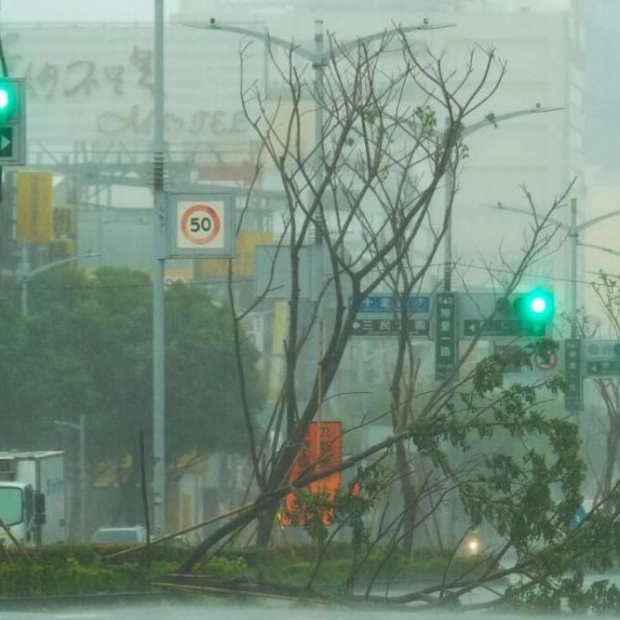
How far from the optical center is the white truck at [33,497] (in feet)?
99.1

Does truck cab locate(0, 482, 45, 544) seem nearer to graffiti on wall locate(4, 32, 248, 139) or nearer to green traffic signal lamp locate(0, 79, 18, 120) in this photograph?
green traffic signal lamp locate(0, 79, 18, 120)

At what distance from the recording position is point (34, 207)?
2391 inches

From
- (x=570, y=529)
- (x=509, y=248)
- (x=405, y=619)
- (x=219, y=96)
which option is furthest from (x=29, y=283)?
(x=405, y=619)

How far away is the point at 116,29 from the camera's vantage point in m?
83.2

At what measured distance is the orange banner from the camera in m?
17.7

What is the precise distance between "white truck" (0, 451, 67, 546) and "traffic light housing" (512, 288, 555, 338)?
796cm

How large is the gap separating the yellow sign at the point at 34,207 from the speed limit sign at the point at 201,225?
34632 mm

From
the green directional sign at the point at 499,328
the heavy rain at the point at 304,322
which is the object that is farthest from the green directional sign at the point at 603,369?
the green directional sign at the point at 499,328

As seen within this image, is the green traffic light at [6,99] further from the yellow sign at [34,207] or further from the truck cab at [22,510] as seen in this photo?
the yellow sign at [34,207]

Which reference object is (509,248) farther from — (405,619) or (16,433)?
(405,619)

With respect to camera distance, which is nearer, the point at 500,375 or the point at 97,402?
the point at 500,375

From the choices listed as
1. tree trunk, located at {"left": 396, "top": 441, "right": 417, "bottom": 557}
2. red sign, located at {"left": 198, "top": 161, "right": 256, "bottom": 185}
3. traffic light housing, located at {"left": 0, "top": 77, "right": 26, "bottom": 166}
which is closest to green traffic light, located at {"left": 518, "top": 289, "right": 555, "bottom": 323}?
tree trunk, located at {"left": 396, "top": 441, "right": 417, "bottom": 557}

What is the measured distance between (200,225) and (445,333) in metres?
7.02

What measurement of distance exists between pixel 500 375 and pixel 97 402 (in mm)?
37368
